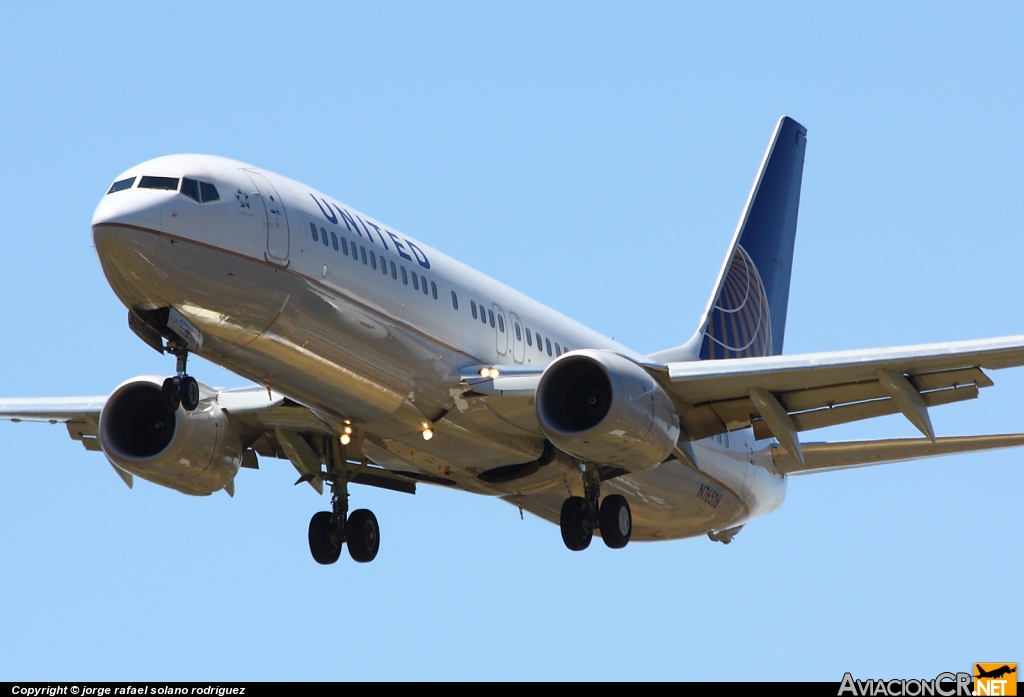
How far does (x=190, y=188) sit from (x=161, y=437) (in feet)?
22.1

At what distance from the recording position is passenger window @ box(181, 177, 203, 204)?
2141cm

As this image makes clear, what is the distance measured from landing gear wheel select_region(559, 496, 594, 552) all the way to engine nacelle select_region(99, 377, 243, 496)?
6.06 m

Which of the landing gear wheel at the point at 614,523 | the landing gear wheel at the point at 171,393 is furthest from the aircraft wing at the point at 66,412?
the landing gear wheel at the point at 614,523

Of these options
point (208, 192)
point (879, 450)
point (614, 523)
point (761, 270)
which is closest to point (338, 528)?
point (614, 523)

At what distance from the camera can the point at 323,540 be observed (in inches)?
1074

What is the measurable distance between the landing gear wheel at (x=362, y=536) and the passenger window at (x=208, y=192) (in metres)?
7.96

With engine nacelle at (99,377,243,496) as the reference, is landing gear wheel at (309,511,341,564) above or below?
below

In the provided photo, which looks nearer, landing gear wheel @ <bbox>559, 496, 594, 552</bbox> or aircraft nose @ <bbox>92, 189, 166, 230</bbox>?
aircraft nose @ <bbox>92, 189, 166, 230</bbox>

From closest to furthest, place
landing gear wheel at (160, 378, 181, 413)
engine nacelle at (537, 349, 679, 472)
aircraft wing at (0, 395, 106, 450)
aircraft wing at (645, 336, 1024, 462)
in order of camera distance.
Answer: landing gear wheel at (160, 378, 181, 413), aircraft wing at (645, 336, 1024, 462), engine nacelle at (537, 349, 679, 472), aircraft wing at (0, 395, 106, 450)

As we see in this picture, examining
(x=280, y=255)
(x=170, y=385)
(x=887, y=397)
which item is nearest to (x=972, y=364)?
(x=887, y=397)

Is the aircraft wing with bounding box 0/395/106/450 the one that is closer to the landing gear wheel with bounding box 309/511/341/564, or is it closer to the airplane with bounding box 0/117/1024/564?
the airplane with bounding box 0/117/1024/564

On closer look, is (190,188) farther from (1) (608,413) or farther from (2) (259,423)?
(1) (608,413)

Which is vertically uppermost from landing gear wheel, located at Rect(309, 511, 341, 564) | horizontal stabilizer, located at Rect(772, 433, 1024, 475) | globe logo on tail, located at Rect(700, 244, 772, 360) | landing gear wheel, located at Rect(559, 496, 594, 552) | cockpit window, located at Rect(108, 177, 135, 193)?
globe logo on tail, located at Rect(700, 244, 772, 360)

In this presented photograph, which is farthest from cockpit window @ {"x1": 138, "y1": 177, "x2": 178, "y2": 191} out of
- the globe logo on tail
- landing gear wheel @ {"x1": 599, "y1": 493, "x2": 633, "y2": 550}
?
the globe logo on tail
